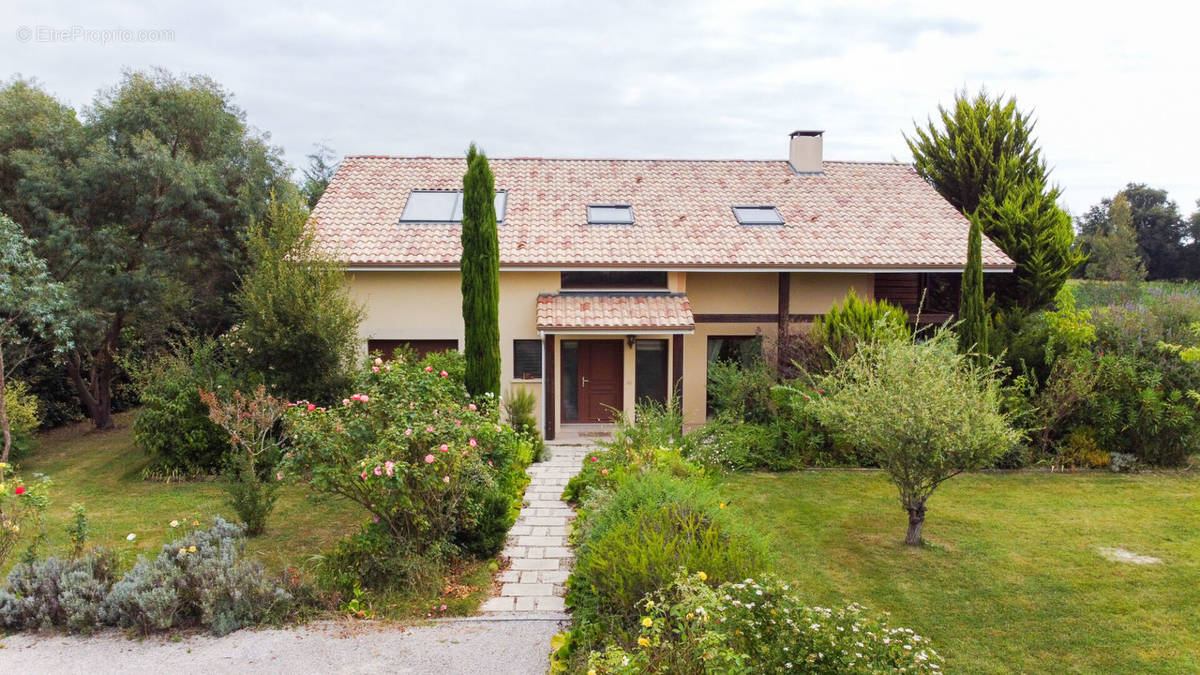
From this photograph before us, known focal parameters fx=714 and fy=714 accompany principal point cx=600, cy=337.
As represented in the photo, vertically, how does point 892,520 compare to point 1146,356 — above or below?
below

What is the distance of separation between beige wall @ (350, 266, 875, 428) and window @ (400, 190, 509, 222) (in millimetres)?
1915

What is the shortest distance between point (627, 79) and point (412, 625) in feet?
45.8

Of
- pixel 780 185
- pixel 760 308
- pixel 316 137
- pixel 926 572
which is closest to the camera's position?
pixel 926 572

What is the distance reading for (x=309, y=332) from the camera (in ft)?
39.9

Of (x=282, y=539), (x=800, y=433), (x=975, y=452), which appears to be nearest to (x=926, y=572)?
(x=975, y=452)

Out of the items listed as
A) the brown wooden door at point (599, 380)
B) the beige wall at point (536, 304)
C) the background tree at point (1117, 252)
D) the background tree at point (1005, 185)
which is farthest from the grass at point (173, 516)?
the background tree at point (1117, 252)

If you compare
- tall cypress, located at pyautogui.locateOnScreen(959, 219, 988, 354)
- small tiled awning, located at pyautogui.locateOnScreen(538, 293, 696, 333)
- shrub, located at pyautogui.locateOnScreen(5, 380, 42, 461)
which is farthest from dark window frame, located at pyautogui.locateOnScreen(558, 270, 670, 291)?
shrub, located at pyautogui.locateOnScreen(5, 380, 42, 461)

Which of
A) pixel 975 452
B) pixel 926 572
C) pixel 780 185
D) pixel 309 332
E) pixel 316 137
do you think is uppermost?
pixel 316 137

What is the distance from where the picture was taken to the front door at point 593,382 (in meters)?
15.8

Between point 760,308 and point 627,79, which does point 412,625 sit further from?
Result: point 627,79

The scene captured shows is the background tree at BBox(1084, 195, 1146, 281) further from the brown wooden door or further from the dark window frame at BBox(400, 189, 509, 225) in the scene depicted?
the dark window frame at BBox(400, 189, 509, 225)

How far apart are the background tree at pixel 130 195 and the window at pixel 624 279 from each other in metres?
6.97

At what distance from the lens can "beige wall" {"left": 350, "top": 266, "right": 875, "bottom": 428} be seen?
596 inches

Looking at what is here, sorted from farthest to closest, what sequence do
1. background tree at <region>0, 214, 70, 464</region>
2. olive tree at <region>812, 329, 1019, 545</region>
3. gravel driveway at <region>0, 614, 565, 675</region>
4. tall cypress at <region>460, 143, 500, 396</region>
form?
tall cypress at <region>460, 143, 500, 396</region>
background tree at <region>0, 214, 70, 464</region>
olive tree at <region>812, 329, 1019, 545</region>
gravel driveway at <region>0, 614, 565, 675</region>
